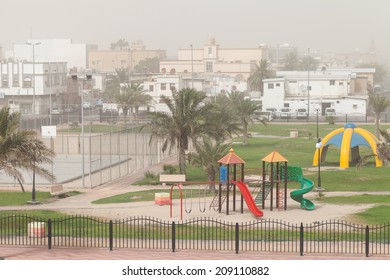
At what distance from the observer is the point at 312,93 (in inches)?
3944

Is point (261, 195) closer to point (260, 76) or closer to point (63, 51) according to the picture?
point (260, 76)

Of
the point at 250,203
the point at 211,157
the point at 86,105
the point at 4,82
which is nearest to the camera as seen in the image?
the point at 250,203

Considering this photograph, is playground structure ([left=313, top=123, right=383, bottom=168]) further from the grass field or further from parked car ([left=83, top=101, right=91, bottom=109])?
parked car ([left=83, top=101, right=91, bottom=109])

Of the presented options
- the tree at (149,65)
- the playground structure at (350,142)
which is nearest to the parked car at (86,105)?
the playground structure at (350,142)

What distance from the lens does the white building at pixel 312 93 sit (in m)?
94.6

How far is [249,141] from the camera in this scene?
65.2 meters

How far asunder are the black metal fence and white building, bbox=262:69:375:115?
66654 millimetres

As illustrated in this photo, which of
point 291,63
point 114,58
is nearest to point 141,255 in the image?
point 291,63

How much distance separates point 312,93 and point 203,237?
75346mm

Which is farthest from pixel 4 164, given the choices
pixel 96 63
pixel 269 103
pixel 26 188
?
pixel 96 63

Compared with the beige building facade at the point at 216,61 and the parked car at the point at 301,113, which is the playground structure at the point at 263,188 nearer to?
the parked car at the point at 301,113

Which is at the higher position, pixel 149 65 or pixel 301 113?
pixel 149 65

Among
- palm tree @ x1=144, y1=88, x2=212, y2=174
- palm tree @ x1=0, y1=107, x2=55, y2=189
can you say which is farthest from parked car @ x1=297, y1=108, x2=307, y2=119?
palm tree @ x1=0, y1=107, x2=55, y2=189

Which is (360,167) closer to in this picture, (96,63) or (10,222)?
(10,222)
